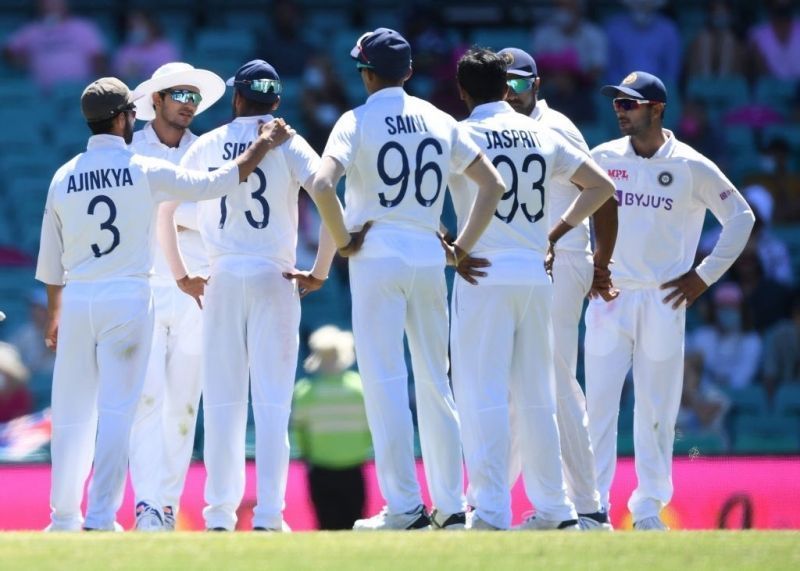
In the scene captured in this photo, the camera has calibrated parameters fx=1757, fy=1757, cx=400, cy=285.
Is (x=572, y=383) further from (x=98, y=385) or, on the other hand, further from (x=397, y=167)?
(x=98, y=385)

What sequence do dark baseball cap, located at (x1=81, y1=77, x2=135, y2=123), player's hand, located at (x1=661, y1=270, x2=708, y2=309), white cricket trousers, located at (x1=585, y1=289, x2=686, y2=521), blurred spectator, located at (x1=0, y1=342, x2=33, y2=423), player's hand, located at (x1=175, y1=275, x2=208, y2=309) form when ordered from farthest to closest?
blurred spectator, located at (x1=0, y1=342, x2=33, y2=423), player's hand, located at (x1=661, y1=270, x2=708, y2=309), white cricket trousers, located at (x1=585, y1=289, x2=686, y2=521), player's hand, located at (x1=175, y1=275, x2=208, y2=309), dark baseball cap, located at (x1=81, y1=77, x2=135, y2=123)

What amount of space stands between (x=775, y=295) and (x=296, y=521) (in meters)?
5.95

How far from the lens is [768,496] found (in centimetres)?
1032

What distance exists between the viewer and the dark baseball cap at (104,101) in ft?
27.3

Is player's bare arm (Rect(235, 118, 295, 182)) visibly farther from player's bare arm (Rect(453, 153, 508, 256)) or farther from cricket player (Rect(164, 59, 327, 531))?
player's bare arm (Rect(453, 153, 508, 256))

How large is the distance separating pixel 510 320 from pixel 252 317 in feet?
4.10

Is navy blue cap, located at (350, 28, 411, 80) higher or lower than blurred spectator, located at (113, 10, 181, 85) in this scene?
lower

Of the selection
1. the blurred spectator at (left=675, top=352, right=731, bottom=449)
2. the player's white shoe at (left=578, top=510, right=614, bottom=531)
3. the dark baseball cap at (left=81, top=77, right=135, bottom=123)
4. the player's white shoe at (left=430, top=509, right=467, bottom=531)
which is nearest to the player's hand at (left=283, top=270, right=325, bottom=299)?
the dark baseball cap at (left=81, top=77, right=135, bottom=123)

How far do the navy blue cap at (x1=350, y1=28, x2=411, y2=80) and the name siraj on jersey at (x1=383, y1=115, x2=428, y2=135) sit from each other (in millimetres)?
241

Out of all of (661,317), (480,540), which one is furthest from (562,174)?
(480,540)

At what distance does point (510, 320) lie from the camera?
840 centimetres

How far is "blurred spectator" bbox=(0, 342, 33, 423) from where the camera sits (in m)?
12.8

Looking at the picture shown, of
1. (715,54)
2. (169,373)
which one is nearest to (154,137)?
(169,373)

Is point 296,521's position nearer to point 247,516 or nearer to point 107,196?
point 247,516
